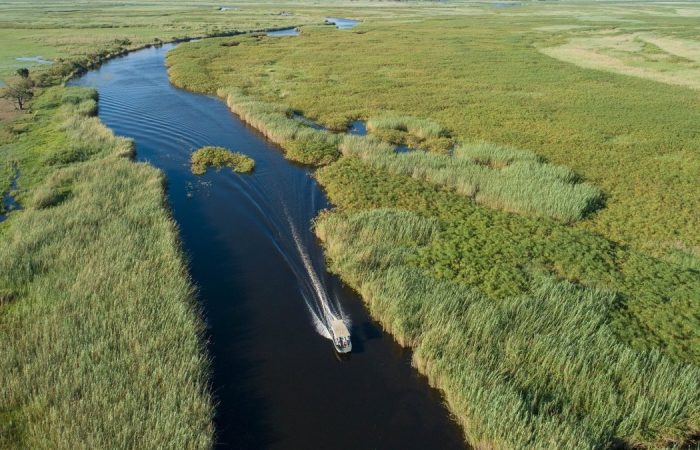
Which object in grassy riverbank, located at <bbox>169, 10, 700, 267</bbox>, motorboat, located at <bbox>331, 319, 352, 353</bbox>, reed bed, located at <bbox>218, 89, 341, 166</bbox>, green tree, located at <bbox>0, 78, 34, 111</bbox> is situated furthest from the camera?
green tree, located at <bbox>0, 78, 34, 111</bbox>

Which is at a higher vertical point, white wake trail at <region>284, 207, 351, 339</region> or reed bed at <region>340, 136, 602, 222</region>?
reed bed at <region>340, 136, 602, 222</region>

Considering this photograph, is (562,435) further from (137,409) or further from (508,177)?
(508,177)

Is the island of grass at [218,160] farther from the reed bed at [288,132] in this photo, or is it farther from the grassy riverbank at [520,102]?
the grassy riverbank at [520,102]

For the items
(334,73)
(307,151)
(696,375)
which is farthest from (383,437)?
(334,73)

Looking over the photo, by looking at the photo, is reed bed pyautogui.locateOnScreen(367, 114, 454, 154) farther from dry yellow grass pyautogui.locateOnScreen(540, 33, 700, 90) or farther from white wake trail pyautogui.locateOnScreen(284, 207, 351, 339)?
dry yellow grass pyautogui.locateOnScreen(540, 33, 700, 90)

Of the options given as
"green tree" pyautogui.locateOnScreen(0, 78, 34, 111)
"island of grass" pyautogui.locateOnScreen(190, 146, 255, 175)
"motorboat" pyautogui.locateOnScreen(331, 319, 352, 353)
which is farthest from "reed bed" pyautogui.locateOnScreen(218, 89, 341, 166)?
"green tree" pyautogui.locateOnScreen(0, 78, 34, 111)

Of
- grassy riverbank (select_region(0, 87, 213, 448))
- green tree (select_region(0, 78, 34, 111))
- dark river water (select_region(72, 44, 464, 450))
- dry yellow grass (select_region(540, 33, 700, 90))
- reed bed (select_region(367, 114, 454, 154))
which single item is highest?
dry yellow grass (select_region(540, 33, 700, 90))

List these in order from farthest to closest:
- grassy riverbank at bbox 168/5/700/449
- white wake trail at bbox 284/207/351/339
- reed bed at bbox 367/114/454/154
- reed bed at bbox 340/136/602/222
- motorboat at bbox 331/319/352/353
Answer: reed bed at bbox 367/114/454/154
reed bed at bbox 340/136/602/222
white wake trail at bbox 284/207/351/339
motorboat at bbox 331/319/352/353
grassy riverbank at bbox 168/5/700/449

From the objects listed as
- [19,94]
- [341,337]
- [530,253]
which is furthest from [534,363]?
[19,94]
